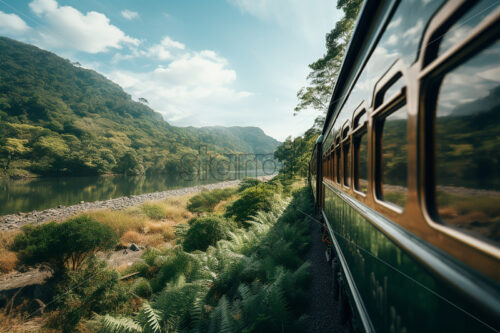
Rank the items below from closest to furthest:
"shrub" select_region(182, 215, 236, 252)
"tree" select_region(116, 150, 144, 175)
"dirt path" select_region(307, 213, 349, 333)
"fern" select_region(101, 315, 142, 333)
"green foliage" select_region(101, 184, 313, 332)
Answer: "fern" select_region(101, 315, 142, 333) → "green foliage" select_region(101, 184, 313, 332) → "dirt path" select_region(307, 213, 349, 333) → "shrub" select_region(182, 215, 236, 252) → "tree" select_region(116, 150, 144, 175)

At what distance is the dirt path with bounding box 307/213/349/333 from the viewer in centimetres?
336

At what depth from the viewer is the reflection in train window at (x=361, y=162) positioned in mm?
2182

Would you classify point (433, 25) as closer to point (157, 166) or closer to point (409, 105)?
point (409, 105)

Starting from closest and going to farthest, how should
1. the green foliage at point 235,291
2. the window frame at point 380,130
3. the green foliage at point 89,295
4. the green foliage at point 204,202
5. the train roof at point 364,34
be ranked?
the window frame at point 380,130, the train roof at point 364,34, the green foliage at point 235,291, the green foliage at point 89,295, the green foliage at point 204,202

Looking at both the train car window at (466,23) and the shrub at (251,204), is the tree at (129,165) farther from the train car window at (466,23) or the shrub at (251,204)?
the train car window at (466,23)

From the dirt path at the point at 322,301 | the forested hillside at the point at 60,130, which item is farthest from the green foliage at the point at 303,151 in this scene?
the forested hillside at the point at 60,130

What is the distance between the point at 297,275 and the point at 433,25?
4122 millimetres

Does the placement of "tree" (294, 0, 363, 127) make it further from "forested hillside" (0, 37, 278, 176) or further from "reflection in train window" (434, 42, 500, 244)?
"forested hillside" (0, 37, 278, 176)

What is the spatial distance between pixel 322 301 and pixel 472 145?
408cm

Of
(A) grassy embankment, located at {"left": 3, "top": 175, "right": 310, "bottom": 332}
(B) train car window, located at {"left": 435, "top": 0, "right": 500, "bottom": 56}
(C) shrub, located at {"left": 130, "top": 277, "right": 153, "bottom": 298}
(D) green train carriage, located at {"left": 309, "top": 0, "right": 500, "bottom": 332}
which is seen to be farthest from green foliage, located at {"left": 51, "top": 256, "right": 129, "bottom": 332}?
(B) train car window, located at {"left": 435, "top": 0, "right": 500, "bottom": 56}

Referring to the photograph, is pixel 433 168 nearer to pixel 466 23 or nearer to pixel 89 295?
pixel 466 23

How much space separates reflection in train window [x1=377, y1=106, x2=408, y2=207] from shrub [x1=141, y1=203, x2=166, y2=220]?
1761 cm

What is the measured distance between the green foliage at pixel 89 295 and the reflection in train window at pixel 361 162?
5.33 metres

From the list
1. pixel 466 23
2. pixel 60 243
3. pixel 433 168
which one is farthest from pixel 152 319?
pixel 60 243
